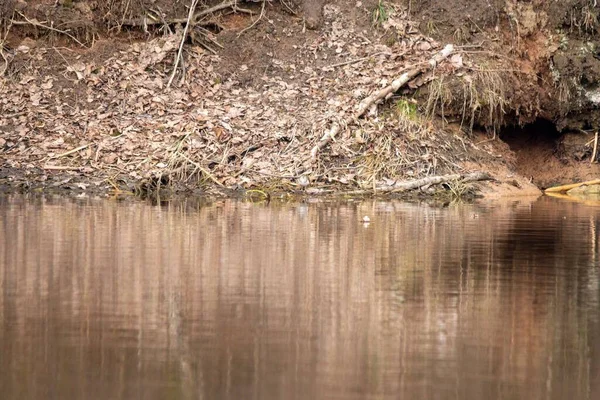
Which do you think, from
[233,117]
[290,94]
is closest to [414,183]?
[290,94]

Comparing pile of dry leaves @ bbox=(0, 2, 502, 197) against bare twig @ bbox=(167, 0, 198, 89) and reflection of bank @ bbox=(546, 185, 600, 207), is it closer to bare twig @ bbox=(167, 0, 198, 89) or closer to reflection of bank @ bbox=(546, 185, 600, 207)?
bare twig @ bbox=(167, 0, 198, 89)

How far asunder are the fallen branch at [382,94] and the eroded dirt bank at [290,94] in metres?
0.06

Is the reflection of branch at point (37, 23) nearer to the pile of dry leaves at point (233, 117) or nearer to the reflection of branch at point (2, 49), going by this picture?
the reflection of branch at point (2, 49)

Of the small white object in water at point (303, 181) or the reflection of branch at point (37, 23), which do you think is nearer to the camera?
the small white object in water at point (303, 181)

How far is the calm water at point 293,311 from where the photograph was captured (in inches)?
229

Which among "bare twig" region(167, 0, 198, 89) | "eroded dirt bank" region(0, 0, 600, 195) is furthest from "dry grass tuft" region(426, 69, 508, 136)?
"bare twig" region(167, 0, 198, 89)

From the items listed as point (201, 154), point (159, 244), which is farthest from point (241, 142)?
point (159, 244)

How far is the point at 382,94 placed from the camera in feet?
64.7

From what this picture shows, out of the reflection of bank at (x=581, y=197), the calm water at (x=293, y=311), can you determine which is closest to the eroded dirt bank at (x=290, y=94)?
the reflection of bank at (x=581, y=197)

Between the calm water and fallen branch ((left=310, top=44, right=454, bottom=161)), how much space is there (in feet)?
19.3

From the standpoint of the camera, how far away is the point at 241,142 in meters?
18.7

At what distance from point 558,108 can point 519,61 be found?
1259mm

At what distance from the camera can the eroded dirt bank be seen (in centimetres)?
1831

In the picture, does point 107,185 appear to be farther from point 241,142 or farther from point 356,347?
point 356,347
